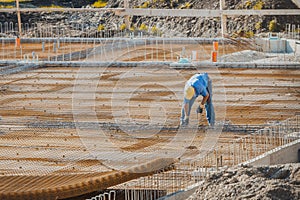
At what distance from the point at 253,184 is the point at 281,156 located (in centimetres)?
394

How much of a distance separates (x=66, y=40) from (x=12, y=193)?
17159 millimetres

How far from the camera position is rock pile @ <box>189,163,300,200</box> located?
1148 centimetres

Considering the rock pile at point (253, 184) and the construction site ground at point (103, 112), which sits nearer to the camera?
the rock pile at point (253, 184)

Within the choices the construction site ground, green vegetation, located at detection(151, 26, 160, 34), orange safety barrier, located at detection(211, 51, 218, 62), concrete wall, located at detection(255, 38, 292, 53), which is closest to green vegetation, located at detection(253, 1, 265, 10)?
green vegetation, located at detection(151, 26, 160, 34)

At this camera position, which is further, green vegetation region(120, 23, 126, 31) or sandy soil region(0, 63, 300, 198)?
green vegetation region(120, 23, 126, 31)

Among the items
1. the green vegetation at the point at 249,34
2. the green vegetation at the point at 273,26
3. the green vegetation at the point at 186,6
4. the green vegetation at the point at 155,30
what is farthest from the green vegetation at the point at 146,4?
the green vegetation at the point at 273,26

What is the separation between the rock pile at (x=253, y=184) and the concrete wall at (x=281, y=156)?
2446 mm

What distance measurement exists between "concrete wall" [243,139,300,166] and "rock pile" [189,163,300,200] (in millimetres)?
2446

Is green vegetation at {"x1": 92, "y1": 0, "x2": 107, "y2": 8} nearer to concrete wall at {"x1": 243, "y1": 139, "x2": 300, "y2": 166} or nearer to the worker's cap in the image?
the worker's cap

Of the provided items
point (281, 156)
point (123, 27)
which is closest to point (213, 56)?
point (123, 27)

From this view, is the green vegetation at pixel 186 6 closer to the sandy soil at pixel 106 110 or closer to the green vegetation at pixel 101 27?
the green vegetation at pixel 101 27

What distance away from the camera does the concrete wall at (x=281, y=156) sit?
14.9 meters

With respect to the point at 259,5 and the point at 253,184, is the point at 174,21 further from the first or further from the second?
the point at 253,184

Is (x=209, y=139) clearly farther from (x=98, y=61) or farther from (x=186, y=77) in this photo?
(x=98, y=61)
